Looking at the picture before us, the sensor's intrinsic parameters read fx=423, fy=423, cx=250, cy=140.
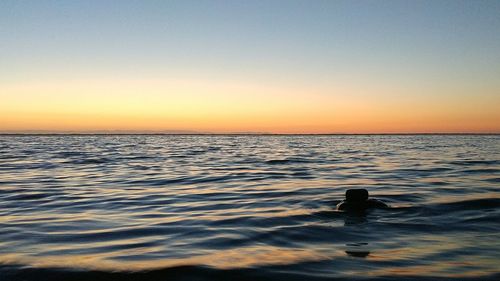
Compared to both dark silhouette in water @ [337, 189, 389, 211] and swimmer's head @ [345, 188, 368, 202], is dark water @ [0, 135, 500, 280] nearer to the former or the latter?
dark silhouette in water @ [337, 189, 389, 211]

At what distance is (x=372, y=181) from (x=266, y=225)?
8781 millimetres

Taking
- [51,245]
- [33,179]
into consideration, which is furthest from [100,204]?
[33,179]

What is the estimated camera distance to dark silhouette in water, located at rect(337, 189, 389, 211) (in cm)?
920

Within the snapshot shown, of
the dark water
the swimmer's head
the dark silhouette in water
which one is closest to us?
the dark water

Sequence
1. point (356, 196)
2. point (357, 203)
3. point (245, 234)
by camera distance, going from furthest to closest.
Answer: point (356, 196), point (357, 203), point (245, 234)

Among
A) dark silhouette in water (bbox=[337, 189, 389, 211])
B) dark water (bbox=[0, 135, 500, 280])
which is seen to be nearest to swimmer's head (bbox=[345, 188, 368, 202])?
dark silhouette in water (bbox=[337, 189, 389, 211])

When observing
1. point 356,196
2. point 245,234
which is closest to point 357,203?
point 356,196

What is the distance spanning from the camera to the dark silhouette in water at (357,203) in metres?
9.20

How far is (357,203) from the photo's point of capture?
9281 mm

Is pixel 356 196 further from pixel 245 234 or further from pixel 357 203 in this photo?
pixel 245 234

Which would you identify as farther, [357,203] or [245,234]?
[357,203]

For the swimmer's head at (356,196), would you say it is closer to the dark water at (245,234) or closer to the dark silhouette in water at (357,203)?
the dark silhouette in water at (357,203)

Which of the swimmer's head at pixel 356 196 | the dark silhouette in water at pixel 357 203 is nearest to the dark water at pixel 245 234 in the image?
the dark silhouette in water at pixel 357 203

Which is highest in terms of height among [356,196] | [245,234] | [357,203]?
→ [356,196]
